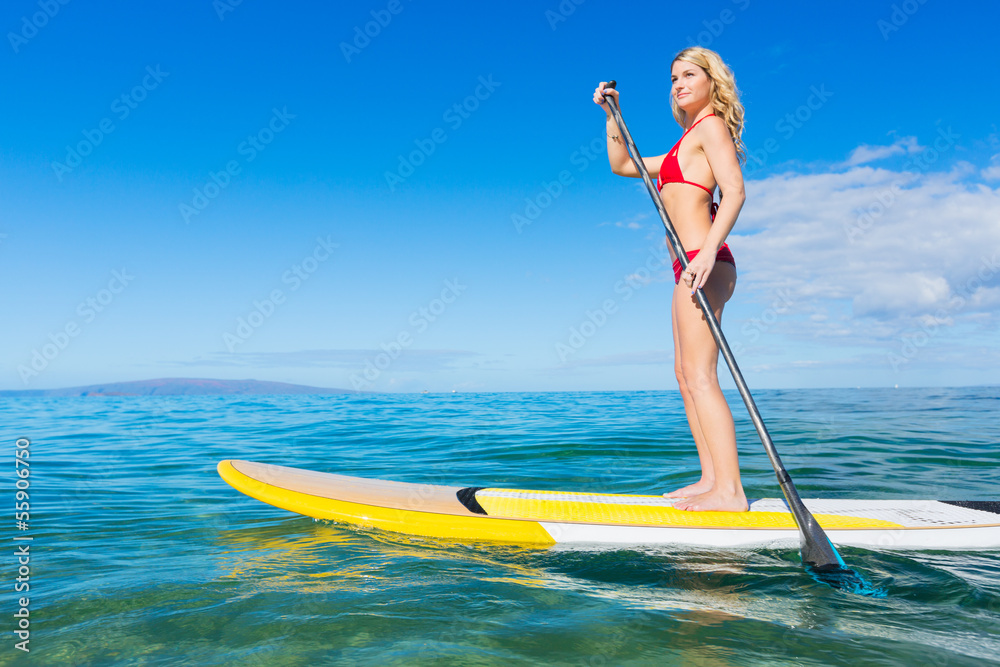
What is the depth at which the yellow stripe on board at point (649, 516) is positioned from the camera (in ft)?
10.3

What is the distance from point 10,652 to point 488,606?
168 centimetres

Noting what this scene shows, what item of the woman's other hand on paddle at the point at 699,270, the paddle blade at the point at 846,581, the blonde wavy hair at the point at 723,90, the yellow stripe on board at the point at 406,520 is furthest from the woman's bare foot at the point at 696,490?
the blonde wavy hair at the point at 723,90

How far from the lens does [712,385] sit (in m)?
3.21

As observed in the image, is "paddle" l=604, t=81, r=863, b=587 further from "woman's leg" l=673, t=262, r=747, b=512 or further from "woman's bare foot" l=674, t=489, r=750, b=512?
"woman's bare foot" l=674, t=489, r=750, b=512

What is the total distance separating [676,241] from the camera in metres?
3.18

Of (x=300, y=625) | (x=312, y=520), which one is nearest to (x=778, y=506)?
(x=300, y=625)

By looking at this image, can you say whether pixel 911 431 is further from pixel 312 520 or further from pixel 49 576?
pixel 49 576

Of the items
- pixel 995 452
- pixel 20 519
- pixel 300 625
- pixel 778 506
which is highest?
pixel 995 452

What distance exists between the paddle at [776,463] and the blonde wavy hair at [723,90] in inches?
20.8

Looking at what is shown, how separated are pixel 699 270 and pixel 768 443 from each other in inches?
38.9

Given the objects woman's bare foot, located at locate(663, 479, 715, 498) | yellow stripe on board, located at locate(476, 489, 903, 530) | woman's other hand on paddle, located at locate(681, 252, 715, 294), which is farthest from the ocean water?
woman's other hand on paddle, located at locate(681, 252, 715, 294)

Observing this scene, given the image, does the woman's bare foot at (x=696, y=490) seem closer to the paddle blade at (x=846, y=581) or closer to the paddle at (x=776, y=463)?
the paddle at (x=776, y=463)

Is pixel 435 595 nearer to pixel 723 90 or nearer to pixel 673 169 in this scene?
pixel 673 169

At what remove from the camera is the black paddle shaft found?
279 centimetres
